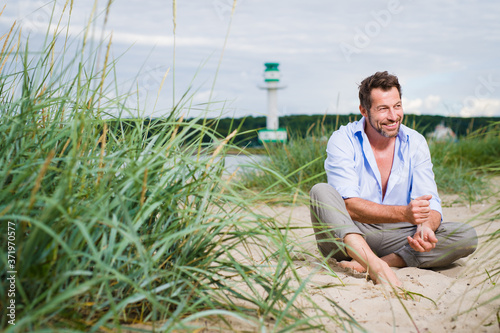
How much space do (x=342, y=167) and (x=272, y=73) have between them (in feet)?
52.0

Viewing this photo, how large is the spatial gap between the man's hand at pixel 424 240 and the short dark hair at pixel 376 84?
0.80 meters

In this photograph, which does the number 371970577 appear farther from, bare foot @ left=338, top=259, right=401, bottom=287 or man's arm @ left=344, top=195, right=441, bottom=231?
man's arm @ left=344, top=195, right=441, bottom=231

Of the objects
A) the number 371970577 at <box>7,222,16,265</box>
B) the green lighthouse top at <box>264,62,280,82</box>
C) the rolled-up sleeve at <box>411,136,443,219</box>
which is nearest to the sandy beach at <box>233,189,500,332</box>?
the rolled-up sleeve at <box>411,136,443,219</box>

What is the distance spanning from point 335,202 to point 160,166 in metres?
1.25

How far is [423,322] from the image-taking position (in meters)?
1.61

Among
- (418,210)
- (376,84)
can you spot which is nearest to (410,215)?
(418,210)

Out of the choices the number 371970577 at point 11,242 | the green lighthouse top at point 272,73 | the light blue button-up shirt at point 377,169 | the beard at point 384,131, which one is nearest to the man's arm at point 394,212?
the light blue button-up shirt at point 377,169

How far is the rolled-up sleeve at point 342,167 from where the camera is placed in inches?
96.7

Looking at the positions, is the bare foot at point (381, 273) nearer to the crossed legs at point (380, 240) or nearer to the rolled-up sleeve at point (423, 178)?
the crossed legs at point (380, 240)

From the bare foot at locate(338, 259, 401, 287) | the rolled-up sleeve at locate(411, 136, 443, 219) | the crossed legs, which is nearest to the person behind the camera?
the bare foot at locate(338, 259, 401, 287)

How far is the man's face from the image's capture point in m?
2.59

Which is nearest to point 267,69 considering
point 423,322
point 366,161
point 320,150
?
point 320,150

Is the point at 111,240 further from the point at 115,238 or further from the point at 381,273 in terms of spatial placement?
the point at 381,273

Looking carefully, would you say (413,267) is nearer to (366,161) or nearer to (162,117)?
(366,161)
